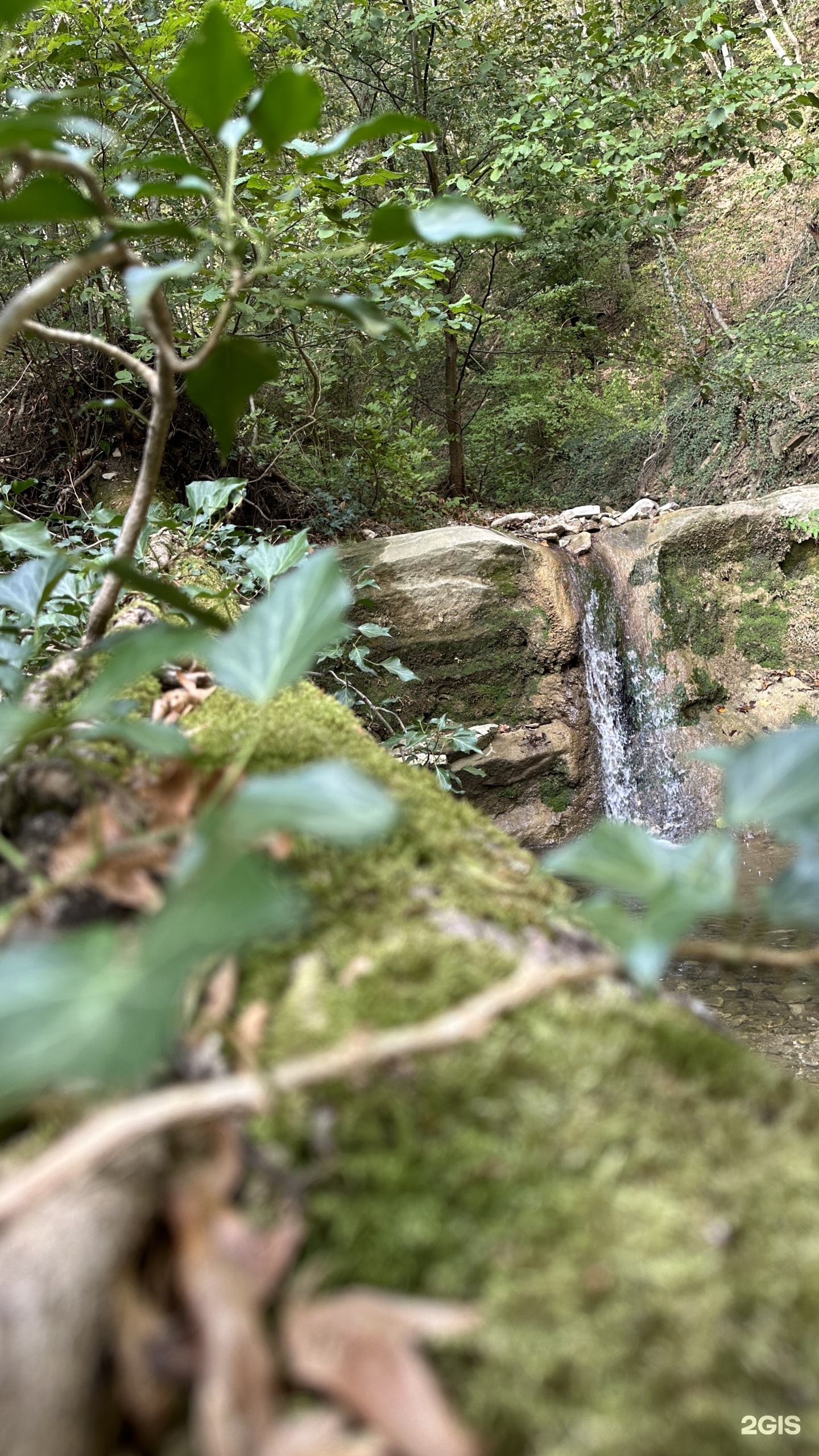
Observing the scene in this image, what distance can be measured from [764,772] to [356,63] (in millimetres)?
8854

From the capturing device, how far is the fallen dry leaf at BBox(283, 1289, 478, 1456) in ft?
1.23

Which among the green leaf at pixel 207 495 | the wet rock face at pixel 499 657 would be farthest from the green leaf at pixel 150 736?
the wet rock face at pixel 499 657

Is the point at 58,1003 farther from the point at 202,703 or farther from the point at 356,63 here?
the point at 356,63

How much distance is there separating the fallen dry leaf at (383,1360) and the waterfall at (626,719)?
18.6 ft

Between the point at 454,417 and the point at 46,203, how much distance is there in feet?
26.6

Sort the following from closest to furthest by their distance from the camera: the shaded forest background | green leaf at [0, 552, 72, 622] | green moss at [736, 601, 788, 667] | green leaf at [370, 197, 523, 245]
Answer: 1. green leaf at [370, 197, 523, 245]
2. green leaf at [0, 552, 72, 622]
3. the shaded forest background
4. green moss at [736, 601, 788, 667]

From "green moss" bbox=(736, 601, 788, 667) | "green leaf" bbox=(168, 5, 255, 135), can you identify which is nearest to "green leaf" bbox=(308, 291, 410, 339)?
"green leaf" bbox=(168, 5, 255, 135)

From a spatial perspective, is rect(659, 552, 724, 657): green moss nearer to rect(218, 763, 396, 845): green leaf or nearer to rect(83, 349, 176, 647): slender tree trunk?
rect(83, 349, 176, 647): slender tree trunk

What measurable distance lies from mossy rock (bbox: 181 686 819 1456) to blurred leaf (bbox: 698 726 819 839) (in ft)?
0.57

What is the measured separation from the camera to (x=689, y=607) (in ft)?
20.8

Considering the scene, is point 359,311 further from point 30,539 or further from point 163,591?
point 30,539

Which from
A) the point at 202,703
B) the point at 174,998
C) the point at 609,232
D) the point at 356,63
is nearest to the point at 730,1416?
the point at 174,998

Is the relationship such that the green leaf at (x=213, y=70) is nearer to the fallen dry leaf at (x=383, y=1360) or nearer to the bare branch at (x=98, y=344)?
the bare branch at (x=98, y=344)

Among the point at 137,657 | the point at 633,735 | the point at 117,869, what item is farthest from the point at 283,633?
the point at 633,735
